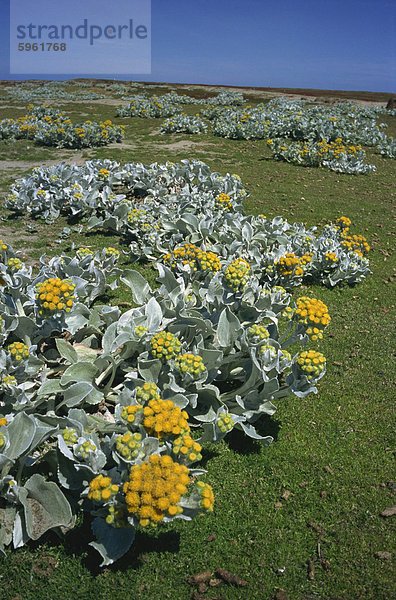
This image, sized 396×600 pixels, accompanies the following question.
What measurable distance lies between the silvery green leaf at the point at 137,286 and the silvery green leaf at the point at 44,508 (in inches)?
95.3

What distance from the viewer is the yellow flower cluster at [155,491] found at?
2.37m

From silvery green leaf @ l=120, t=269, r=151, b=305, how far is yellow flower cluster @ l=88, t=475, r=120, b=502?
2.59 metres

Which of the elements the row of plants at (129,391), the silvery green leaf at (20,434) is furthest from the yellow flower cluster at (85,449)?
the silvery green leaf at (20,434)

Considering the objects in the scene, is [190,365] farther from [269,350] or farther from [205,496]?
[205,496]

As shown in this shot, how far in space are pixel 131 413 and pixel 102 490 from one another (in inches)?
21.6

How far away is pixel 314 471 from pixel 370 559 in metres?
0.83

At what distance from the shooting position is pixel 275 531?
129 inches

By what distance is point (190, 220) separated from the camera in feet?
23.5

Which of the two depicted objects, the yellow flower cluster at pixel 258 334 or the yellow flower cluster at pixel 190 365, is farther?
the yellow flower cluster at pixel 258 334

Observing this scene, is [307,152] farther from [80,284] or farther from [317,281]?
[80,284]

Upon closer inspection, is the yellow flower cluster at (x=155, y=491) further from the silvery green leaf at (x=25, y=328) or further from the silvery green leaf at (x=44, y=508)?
the silvery green leaf at (x=25, y=328)

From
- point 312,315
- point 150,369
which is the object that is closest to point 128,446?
point 150,369

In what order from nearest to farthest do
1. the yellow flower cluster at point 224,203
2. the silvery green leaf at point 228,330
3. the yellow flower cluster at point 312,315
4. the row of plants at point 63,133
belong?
the yellow flower cluster at point 312,315, the silvery green leaf at point 228,330, the yellow flower cluster at point 224,203, the row of plants at point 63,133

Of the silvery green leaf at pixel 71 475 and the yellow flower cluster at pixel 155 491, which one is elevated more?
the yellow flower cluster at pixel 155 491
